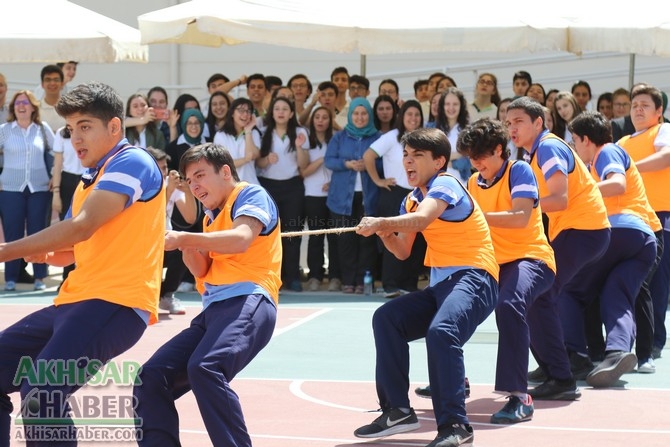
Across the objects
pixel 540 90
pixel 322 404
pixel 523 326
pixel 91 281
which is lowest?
pixel 322 404

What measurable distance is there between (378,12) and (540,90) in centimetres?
225

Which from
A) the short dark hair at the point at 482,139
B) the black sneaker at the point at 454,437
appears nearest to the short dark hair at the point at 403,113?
the short dark hair at the point at 482,139

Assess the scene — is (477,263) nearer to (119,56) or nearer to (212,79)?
(119,56)

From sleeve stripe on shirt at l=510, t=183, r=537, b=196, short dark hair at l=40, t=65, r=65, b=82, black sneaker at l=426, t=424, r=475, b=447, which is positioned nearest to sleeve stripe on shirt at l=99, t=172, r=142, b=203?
black sneaker at l=426, t=424, r=475, b=447

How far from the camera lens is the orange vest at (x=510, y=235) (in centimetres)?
712

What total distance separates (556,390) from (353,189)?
5.58 m

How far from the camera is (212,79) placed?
14.6 meters

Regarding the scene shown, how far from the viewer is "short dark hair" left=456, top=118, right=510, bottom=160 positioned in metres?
7.01

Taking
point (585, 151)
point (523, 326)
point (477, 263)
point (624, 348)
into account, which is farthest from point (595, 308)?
point (477, 263)

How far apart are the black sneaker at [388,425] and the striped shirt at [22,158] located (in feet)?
24.6

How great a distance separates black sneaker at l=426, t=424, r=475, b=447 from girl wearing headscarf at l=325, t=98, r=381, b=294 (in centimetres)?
669

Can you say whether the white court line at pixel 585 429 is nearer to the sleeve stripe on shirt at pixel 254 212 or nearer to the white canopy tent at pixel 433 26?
the sleeve stripe on shirt at pixel 254 212

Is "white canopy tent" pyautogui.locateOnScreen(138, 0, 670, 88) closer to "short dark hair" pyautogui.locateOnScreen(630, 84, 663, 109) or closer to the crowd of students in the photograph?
the crowd of students

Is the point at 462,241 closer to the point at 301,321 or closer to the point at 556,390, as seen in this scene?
the point at 556,390
